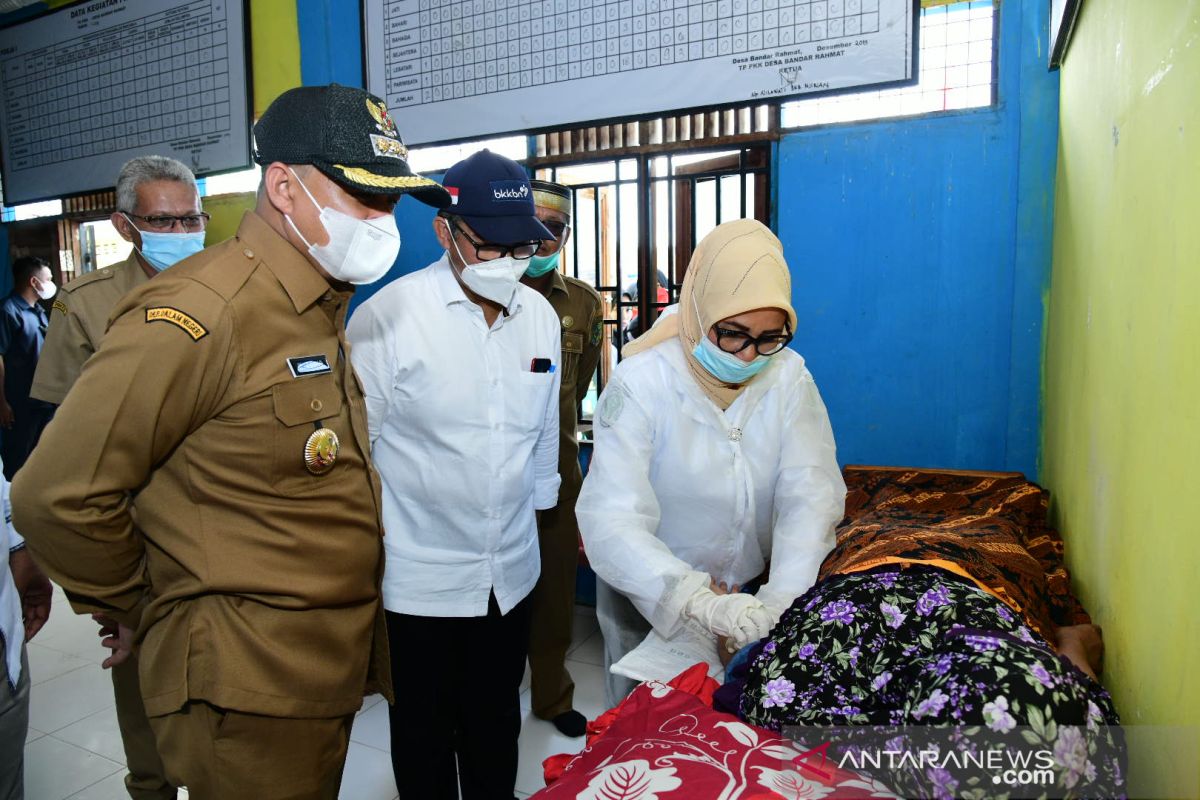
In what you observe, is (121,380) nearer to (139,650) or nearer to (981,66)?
(139,650)

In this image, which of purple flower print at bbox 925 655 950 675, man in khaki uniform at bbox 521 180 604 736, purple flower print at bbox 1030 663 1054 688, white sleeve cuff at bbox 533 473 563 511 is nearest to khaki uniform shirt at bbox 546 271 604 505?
man in khaki uniform at bbox 521 180 604 736

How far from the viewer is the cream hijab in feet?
4.86

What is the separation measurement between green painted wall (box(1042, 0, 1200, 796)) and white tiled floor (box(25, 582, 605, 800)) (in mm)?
1534

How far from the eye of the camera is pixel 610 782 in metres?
1.00

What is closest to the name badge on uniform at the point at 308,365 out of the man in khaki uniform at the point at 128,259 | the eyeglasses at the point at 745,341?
the eyeglasses at the point at 745,341

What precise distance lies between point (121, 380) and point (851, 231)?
2.31m

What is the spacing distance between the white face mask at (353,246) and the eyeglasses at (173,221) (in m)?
1.09

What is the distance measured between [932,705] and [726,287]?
2.81 ft

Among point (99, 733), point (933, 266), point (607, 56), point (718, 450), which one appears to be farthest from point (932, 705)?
point (607, 56)

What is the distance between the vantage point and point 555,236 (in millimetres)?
2471

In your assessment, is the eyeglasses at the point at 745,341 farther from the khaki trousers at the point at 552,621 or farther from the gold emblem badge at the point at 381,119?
the khaki trousers at the point at 552,621

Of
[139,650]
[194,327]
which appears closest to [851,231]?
[194,327]

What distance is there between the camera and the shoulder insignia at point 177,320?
1.06 metres

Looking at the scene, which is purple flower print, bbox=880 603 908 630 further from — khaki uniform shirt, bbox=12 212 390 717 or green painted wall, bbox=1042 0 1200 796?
khaki uniform shirt, bbox=12 212 390 717
